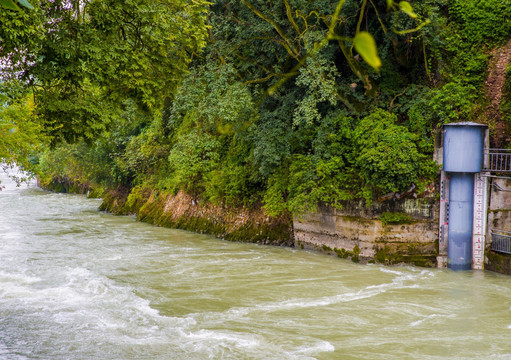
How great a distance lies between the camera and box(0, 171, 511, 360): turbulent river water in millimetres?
7961

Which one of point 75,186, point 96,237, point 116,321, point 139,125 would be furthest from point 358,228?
point 75,186

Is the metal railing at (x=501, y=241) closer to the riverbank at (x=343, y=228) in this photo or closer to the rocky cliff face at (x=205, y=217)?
the riverbank at (x=343, y=228)

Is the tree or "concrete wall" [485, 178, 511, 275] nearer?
the tree

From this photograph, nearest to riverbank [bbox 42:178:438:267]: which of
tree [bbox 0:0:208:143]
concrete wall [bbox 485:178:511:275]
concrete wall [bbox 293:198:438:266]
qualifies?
concrete wall [bbox 293:198:438:266]

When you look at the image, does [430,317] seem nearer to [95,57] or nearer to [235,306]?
[235,306]

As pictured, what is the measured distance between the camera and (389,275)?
13.0m

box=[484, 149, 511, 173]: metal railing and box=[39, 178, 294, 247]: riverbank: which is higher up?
box=[484, 149, 511, 173]: metal railing

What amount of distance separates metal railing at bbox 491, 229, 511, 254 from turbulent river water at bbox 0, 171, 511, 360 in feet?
2.79

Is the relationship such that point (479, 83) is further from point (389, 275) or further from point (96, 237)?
point (96, 237)

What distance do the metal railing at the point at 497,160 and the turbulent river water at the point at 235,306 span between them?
2.95 m

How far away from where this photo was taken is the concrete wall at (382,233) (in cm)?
1383

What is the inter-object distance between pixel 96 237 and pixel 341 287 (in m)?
10.8

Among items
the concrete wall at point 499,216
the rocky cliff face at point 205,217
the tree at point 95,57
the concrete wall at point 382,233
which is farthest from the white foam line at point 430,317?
the rocky cliff face at point 205,217

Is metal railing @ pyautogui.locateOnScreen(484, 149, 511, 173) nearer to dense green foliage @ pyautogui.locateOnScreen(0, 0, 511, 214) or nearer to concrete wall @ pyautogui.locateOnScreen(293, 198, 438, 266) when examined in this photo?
dense green foliage @ pyautogui.locateOnScreen(0, 0, 511, 214)
